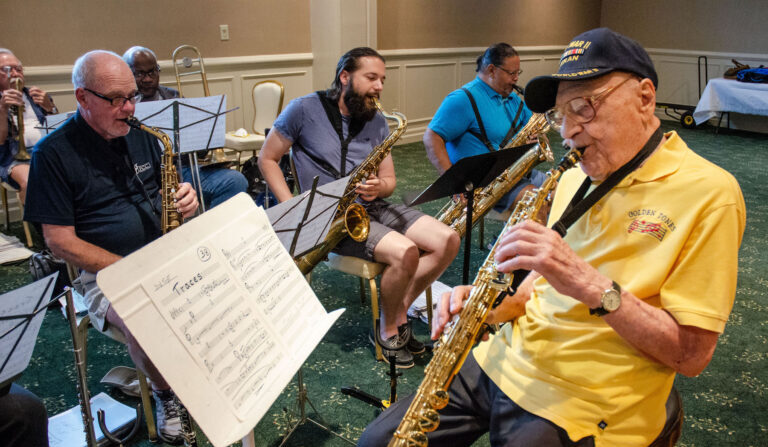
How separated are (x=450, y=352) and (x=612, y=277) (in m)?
0.47

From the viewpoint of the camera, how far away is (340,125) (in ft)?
10.2

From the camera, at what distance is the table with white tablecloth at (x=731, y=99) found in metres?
7.82

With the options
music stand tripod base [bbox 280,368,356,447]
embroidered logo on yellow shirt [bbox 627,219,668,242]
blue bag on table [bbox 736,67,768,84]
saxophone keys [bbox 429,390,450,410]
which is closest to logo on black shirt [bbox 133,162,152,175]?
music stand tripod base [bbox 280,368,356,447]

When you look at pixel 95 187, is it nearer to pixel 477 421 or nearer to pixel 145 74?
pixel 477 421

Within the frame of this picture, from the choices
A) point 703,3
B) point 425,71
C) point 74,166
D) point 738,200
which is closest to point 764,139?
point 703,3

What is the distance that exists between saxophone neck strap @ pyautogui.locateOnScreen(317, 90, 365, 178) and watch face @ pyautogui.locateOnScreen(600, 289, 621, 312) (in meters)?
2.02

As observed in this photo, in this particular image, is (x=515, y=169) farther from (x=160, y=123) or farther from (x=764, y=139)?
(x=764, y=139)

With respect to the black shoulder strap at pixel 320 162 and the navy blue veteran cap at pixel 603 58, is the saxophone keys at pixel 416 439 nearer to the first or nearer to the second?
the navy blue veteran cap at pixel 603 58

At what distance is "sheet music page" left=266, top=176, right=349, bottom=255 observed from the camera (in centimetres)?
191

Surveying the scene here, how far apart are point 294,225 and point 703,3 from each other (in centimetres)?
1006

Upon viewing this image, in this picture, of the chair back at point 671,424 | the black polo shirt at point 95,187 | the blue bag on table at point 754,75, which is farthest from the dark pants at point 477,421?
the blue bag on table at point 754,75

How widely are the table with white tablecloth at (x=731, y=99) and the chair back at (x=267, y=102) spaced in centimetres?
659

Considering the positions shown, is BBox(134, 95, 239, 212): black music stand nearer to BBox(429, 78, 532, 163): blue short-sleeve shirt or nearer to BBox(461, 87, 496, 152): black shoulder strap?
BBox(429, 78, 532, 163): blue short-sleeve shirt

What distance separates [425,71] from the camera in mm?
7980
